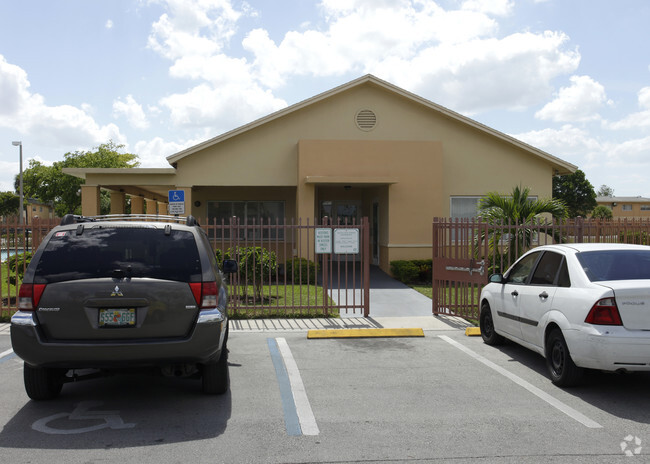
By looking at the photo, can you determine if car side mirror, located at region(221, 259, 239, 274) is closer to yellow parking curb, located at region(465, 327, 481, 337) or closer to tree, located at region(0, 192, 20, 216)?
yellow parking curb, located at region(465, 327, 481, 337)

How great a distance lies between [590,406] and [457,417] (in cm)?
137

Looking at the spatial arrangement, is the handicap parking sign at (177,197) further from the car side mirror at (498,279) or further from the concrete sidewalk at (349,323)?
the car side mirror at (498,279)

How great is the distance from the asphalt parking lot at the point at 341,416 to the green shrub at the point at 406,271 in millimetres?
8685

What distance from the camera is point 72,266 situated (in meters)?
5.18

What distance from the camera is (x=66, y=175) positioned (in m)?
46.9

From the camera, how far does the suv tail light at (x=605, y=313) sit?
18.4ft

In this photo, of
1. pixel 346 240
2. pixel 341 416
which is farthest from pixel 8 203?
pixel 341 416

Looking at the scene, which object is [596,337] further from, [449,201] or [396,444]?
[449,201]

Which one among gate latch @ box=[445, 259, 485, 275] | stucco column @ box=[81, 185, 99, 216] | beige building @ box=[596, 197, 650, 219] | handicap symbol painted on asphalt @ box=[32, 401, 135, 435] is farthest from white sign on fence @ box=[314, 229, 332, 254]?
beige building @ box=[596, 197, 650, 219]

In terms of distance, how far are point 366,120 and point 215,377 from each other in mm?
13606

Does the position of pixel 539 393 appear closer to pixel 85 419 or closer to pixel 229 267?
pixel 229 267

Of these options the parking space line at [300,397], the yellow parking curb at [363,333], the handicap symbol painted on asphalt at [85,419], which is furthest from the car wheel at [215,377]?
the yellow parking curb at [363,333]

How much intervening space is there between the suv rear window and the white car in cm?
369

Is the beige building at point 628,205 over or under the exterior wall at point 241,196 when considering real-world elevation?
over
